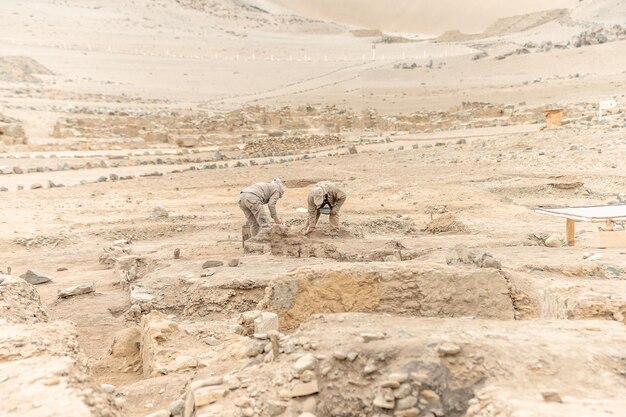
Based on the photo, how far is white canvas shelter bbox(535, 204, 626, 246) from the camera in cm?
726

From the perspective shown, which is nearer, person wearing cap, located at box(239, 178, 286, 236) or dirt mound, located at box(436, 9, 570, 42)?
person wearing cap, located at box(239, 178, 286, 236)

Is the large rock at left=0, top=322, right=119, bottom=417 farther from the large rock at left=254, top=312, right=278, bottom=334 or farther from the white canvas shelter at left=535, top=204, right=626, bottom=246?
the white canvas shelter at left=535, top=204, right=626, bottom=246

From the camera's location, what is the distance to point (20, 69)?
4316 centimetres

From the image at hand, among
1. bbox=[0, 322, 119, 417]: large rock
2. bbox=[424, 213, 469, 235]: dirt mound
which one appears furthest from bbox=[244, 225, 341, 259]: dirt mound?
bbox=[0, 322, 119, 417]: large rock

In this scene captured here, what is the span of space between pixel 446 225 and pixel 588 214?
2832 millimetres

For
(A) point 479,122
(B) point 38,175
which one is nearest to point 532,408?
(B) point 38,175

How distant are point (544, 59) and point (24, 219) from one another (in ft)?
133

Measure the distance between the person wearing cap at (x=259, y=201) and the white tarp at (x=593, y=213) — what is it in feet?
12.7

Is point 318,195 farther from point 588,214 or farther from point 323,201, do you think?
point 588,214

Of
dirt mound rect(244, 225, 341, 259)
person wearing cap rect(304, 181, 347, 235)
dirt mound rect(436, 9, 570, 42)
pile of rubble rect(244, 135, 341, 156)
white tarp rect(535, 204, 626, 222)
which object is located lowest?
dirt mound rect(244, 225, 341, 259)

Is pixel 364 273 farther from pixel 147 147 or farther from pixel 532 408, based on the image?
pixel 147 147

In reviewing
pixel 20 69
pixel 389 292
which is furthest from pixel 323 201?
pixel 20 69

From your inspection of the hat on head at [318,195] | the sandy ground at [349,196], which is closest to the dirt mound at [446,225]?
the sandy ground at [349,196]

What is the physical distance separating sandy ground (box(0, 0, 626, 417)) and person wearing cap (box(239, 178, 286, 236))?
0.56 metres
